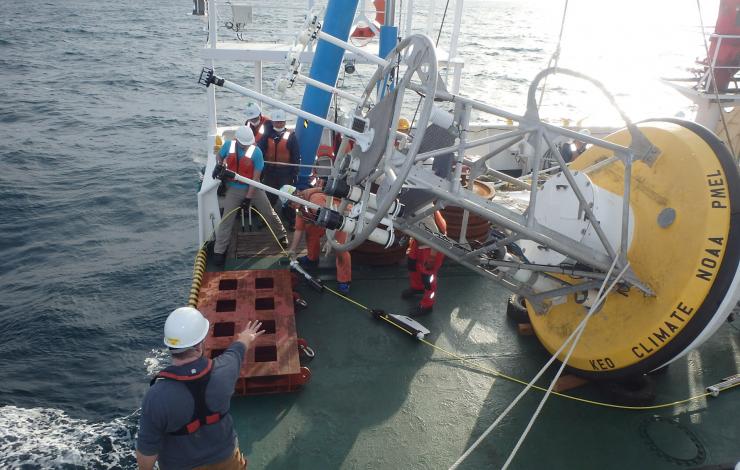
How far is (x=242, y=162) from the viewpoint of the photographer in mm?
7516

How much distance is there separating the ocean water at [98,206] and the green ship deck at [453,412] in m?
2.47

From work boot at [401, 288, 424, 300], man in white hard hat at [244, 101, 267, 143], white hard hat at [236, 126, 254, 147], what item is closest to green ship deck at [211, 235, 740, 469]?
work boot at [401, 288, 424, 300]

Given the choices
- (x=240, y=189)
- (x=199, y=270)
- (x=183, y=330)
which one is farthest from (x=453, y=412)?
(x=240, y=189)

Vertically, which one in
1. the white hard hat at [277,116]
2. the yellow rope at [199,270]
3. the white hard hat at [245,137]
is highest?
the white hard hat at [277,116]

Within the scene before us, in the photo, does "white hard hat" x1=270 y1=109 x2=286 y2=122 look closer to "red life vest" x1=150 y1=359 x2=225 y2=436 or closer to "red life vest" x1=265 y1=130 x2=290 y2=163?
"red life vest" x1=265 y1=130 x2=290 y2=163

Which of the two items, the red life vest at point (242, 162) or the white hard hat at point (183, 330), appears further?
the red life vest at point (242, 162)

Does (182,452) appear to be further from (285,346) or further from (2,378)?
(2,378)

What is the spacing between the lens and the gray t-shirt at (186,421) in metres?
3.48

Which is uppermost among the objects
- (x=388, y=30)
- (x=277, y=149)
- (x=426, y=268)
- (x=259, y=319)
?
(x=388, y=30)

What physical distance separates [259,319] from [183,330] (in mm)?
2317

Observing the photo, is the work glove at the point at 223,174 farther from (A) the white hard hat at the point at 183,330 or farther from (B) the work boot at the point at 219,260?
(A) the white hard hat at the point at 183,330

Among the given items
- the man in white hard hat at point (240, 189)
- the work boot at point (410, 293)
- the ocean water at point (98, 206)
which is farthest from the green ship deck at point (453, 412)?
the ocean water at point (98, 206)

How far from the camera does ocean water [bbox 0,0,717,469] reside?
812 centimetres

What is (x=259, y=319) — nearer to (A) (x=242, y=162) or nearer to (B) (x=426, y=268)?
(B) (x=426, y=268)
